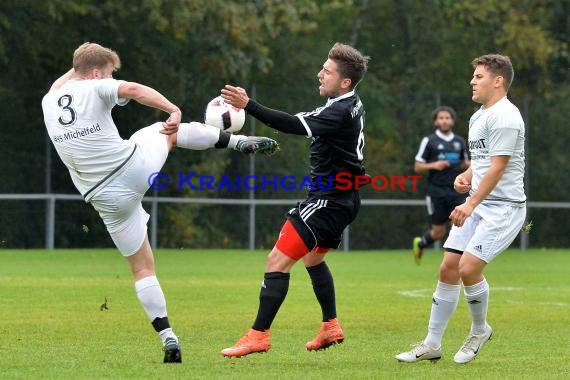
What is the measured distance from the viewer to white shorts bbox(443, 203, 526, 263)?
8.88 metres

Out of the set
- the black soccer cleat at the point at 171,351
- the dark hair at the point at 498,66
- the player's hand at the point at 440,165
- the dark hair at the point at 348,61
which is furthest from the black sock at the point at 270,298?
the player's hand at the point at 440,165

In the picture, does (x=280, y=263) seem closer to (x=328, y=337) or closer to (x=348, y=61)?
(x=328, y=337)

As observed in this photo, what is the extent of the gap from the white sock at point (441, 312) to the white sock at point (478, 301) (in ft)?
0.37

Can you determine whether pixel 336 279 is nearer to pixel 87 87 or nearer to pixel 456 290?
pixel 456 290

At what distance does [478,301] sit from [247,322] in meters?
3.18

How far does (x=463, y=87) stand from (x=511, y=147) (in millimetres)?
23060

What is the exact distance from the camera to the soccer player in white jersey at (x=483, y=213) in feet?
28.9

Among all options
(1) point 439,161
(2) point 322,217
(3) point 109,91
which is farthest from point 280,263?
(1) point 439,161

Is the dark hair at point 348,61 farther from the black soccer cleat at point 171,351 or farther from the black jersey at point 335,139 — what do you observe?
the black soccer cleat at point 171,351

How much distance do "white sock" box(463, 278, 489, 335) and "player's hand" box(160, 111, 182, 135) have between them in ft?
7.57

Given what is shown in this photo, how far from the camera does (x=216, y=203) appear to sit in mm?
24094

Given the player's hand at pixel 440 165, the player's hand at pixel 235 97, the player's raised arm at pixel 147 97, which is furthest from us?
the player's hand at pixel 440 165

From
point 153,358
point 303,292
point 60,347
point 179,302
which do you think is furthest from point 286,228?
point 303,292

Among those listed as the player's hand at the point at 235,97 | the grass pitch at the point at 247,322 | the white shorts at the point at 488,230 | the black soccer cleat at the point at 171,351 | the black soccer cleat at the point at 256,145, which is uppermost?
the player's hand at the point at 235,97
